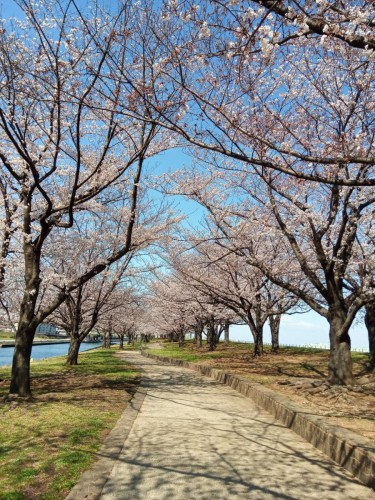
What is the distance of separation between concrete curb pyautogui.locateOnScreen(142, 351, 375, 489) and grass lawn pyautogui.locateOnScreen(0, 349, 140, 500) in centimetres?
316

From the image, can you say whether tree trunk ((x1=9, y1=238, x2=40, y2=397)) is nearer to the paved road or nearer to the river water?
the paved road

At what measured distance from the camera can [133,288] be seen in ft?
102

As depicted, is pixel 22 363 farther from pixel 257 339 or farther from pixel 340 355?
pixel 257 339

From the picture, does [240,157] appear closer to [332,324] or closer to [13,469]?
[13,469]

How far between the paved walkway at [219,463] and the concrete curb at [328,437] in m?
0.12

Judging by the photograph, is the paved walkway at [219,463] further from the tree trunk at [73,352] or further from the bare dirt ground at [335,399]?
the tree trunk at [73,352]

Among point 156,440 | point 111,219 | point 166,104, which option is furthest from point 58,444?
point 111,219

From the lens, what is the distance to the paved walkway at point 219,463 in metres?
4.27

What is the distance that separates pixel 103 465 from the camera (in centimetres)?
476

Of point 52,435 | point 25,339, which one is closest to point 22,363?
point 25,339

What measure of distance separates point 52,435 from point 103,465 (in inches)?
65.2

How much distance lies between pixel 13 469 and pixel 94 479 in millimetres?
982

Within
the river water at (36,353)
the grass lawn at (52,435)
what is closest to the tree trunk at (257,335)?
the grass lawn at (52,435)

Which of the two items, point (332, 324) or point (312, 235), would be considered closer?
point (332, 324)
